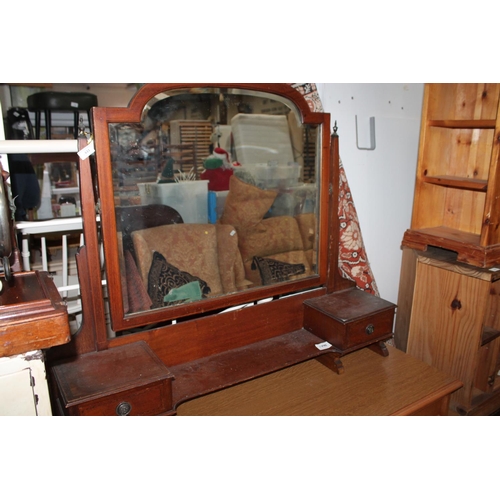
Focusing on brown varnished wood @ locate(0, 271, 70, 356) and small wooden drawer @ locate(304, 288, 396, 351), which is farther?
small wooden drawer @ locate(304, 288, 396, 351)

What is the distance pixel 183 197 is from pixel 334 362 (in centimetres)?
60

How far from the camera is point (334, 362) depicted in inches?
46.5

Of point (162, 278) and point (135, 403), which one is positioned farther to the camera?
point (162, 278)

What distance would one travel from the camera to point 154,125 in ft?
3.22

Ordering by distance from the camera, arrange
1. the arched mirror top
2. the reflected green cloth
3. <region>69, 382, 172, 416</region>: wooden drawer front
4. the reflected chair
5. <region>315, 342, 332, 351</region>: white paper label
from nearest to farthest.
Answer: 1. <region>69, 382, 172, 416</region>: wooden drawer front
2. the arched mirror top
3. the reflected green cloth
4. <region>315, 342, 332, 351</region>: white paper label
5. the reflected chair

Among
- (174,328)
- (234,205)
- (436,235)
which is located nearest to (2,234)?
(174,328)

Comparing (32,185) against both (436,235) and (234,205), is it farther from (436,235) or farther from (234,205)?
(436,235)

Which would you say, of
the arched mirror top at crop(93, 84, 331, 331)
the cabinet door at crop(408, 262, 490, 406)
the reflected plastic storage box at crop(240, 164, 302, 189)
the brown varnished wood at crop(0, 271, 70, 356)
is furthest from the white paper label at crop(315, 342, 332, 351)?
the brown varnished wood at crop(0, 271, 70, 356)

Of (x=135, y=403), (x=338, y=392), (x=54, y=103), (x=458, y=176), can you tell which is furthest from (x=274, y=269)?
(x=54, y=103)

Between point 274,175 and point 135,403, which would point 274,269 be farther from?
point 135,403

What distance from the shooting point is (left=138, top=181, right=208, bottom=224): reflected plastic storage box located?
100cm

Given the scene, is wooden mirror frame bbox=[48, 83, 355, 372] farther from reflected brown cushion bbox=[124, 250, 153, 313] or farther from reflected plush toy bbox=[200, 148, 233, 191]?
reflected plush toy bbox=[200, 148, 233, 191]

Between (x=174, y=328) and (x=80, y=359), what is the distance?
0.22 meters

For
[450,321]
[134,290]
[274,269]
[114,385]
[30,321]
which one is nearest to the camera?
[30,321]
